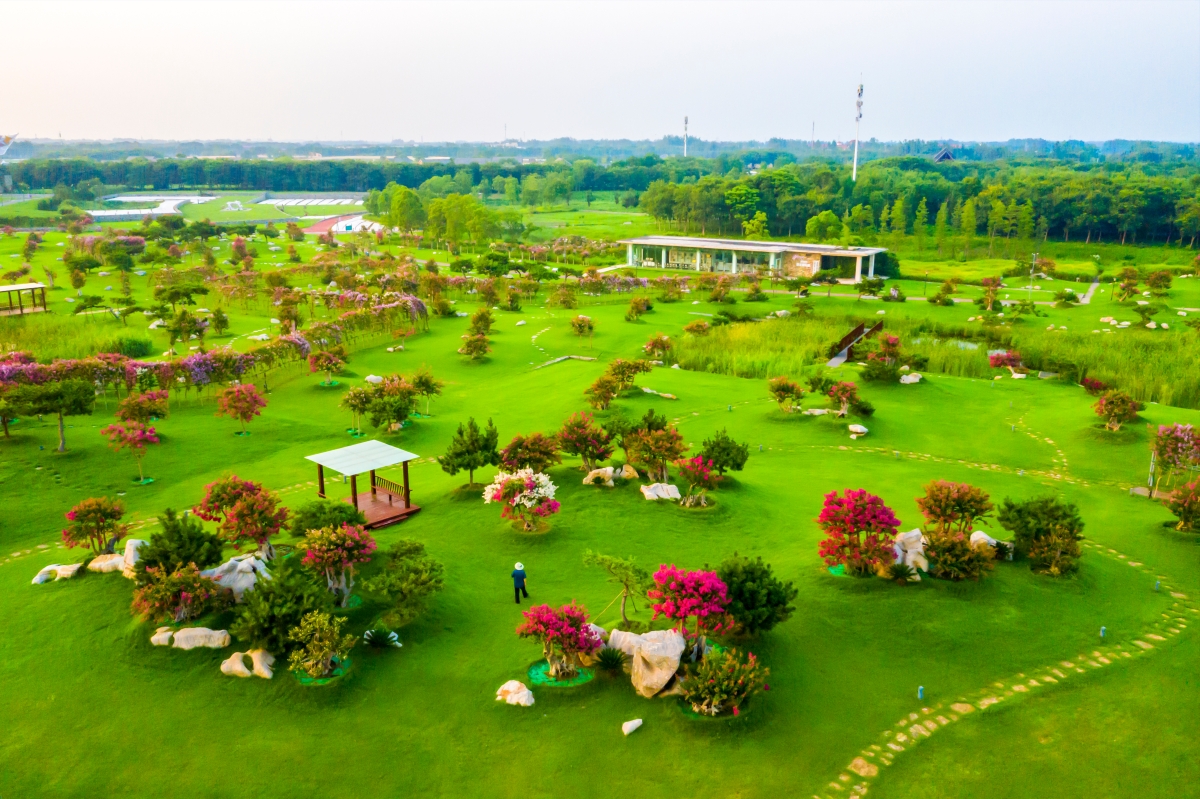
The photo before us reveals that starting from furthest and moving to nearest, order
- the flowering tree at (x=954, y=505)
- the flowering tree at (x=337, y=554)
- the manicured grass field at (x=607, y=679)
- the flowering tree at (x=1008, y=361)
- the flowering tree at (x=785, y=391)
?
the flowering tree at (x=1008, y=361) → the flowering tree at (x=785, y=391) → the flowering tree at (x=954, y=505) → the flowering tree at (x=337, y=554) → the manicured grass field at (x=607, y=679)

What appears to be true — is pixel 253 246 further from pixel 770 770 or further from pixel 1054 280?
pixel 770 770

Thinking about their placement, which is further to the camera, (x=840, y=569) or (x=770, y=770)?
(x=840, y=569)

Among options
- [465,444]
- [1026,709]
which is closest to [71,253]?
[465,444]

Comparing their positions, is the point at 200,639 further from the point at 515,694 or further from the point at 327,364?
the point at 327,364

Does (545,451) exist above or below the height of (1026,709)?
above

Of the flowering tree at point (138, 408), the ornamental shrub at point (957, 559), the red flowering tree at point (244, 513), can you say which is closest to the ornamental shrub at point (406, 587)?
the red flowering tree at point (244, 513)

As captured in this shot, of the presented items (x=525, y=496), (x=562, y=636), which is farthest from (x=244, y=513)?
(x=562, y=636)

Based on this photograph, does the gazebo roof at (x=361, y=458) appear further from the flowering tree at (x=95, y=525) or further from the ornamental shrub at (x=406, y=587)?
the ornamental shrub at (x=406, y=587)
